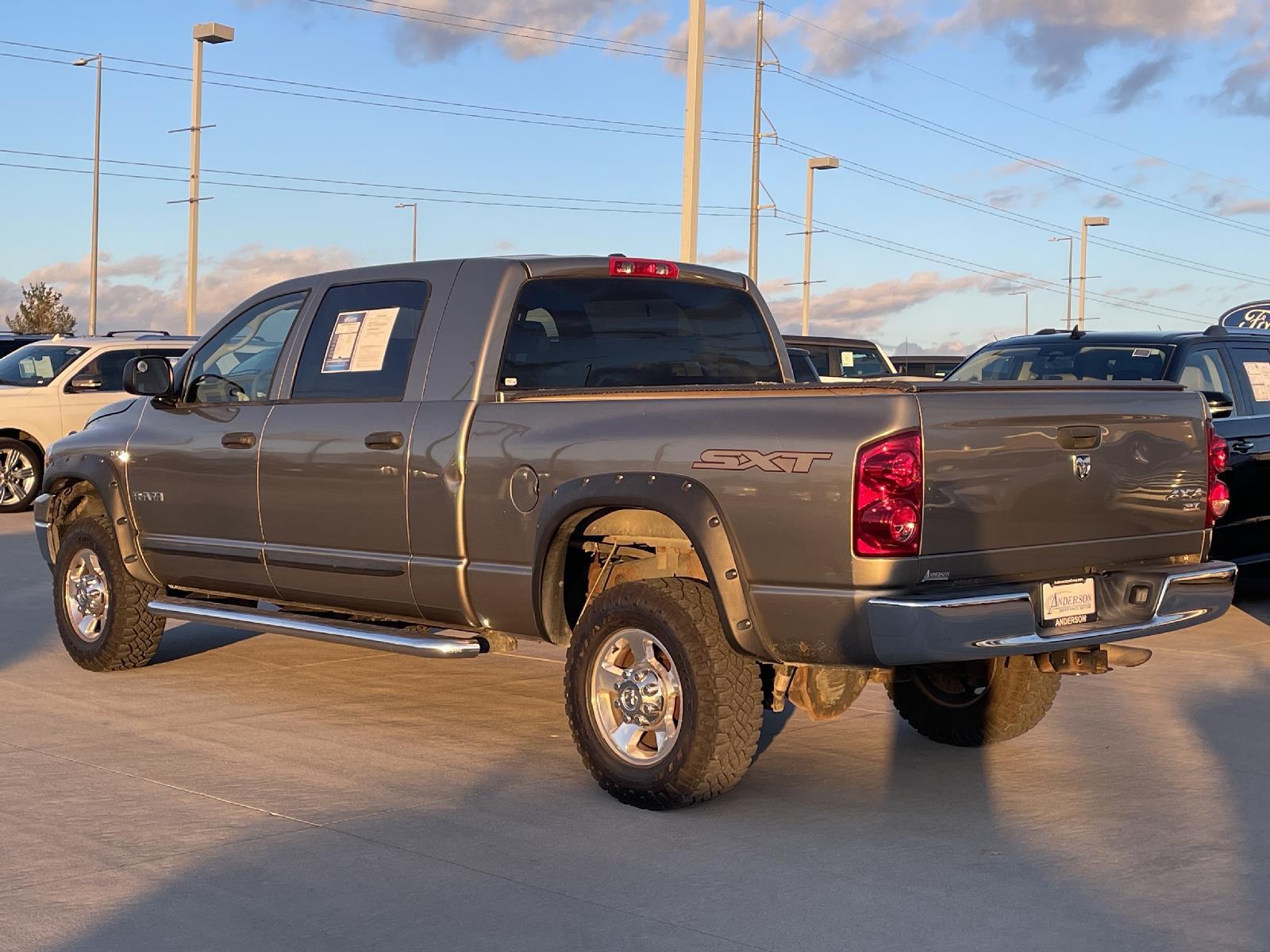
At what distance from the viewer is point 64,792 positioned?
593 centimetres

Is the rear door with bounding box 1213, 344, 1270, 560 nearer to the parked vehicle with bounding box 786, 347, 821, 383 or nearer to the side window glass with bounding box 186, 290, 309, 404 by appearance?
the side window glass with bounding box 186, 290, 309, 404

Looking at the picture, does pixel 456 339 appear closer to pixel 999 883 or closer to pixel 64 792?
pixel 64 792

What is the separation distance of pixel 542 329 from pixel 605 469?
1066 millimetres

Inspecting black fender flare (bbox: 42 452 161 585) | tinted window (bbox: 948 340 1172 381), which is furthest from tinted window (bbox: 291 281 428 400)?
tinted window (bbox: 948 340 1172 381)

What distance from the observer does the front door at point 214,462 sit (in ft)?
24.9

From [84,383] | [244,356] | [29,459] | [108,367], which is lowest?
[29,459]

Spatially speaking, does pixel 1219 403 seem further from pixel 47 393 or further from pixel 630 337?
pixel 47 393

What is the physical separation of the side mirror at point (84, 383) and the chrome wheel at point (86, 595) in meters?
10.3

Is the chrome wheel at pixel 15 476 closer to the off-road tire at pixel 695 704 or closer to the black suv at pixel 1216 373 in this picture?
the black suv at pixel 1216 373

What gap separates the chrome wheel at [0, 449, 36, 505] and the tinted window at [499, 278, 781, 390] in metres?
13.3

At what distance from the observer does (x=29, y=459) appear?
1852cm

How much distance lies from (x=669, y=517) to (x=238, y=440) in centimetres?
272

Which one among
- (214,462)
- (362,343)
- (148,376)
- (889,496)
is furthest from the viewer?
(148,376)

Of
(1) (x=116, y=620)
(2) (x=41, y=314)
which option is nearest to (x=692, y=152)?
(1) (x=116, y=620)
